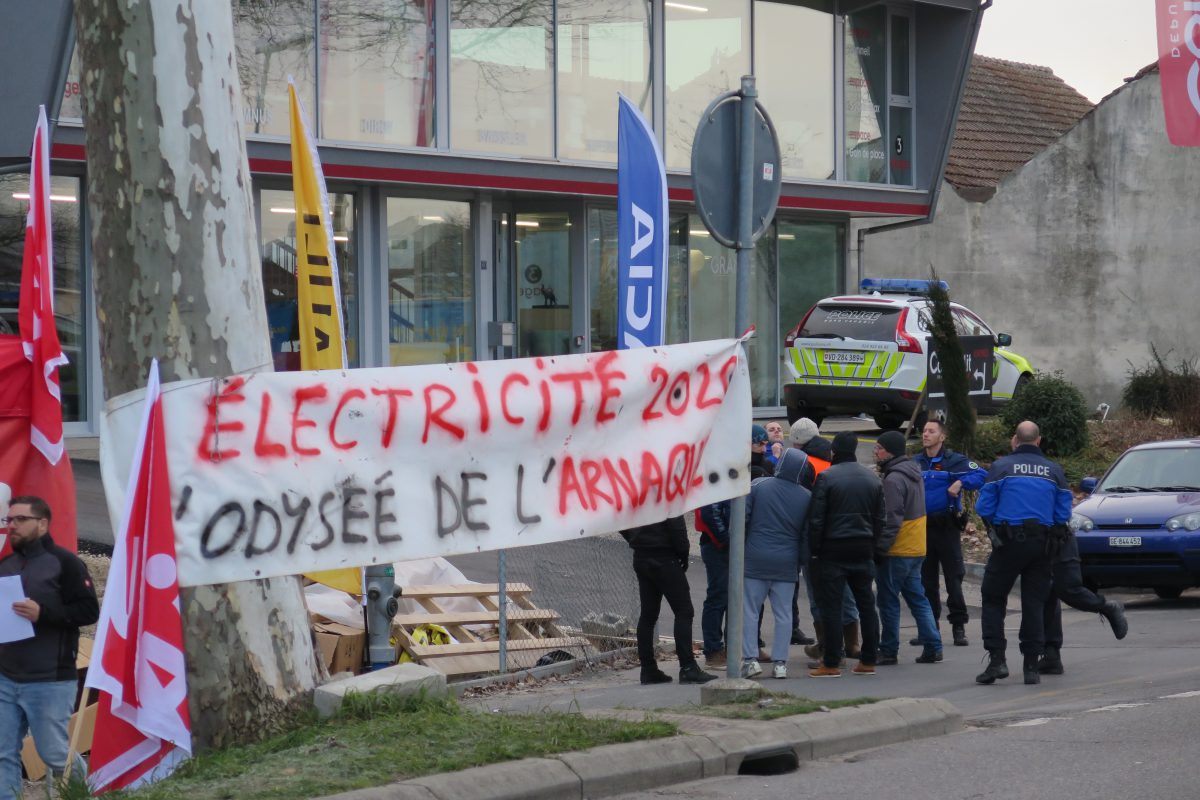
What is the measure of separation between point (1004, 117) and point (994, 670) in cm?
2750

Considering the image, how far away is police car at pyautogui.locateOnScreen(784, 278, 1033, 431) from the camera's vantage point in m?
21.1

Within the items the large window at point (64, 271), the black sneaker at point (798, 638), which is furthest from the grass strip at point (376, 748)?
the large window at point (64, 271)

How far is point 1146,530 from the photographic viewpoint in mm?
14484

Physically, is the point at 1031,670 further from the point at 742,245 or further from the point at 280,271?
the point at 280,271

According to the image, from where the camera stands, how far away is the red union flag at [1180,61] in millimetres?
19844

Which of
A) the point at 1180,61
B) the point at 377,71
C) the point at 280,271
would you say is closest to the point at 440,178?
the point at 377,71

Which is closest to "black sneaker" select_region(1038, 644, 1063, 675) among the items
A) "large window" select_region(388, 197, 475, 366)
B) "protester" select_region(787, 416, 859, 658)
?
"protester" select_region(787, 416, 859, 658)

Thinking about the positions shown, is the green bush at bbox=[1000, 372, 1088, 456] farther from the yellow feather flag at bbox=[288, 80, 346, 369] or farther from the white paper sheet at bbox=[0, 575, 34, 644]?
the white paper sheet at bbox=[0, 575, 34, 644]

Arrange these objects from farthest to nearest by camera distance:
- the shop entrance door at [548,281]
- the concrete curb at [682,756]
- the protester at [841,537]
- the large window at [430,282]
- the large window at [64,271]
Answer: the shop entrance door at [548,281] < the large window at [430,282] < the large window at [64,271] < the protester at [841,537] < the concrete curb at [682,756]

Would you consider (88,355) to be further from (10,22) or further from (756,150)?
(756,150)

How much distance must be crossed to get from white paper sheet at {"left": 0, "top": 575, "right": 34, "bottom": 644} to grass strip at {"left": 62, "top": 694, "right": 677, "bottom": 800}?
1079 millimetres

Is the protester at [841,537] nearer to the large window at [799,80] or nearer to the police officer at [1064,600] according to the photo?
the police officer at [1064,600]

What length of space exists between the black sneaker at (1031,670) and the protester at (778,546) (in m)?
1.62

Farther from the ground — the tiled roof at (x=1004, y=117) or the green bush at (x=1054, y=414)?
the tiled roof at (x=1004, y=117)
